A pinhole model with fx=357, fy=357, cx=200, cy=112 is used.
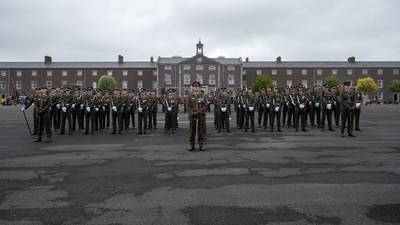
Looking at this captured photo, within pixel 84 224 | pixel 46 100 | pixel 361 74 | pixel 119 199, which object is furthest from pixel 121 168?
pixel 361 74

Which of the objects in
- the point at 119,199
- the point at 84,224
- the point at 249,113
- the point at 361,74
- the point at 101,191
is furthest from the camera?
the point at 361,74

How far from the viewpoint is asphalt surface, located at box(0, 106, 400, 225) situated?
5.03 m

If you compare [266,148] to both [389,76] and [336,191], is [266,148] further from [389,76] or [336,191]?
[389,76]

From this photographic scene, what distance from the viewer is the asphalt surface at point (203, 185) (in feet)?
16.5

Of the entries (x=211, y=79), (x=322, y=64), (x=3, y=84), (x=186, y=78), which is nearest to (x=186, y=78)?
(x=186, y=78)

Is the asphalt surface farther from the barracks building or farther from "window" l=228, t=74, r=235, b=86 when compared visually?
the barracks building

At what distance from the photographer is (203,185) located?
6633 mm

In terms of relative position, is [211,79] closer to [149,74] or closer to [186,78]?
[186,78]

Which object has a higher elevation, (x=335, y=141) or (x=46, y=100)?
(x=46, y=100)

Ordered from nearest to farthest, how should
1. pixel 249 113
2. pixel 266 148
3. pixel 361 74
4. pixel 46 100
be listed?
1. pixel 266 148
2. pixel 46 100
3. pixel 249 113
4. pixel 361 74

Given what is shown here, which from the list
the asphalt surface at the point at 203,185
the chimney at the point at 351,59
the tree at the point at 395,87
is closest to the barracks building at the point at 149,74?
the chimney at the point at 351,59

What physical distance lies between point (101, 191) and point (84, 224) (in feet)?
5.22

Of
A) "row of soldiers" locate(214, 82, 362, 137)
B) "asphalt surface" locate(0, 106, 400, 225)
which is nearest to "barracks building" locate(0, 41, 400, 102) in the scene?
"row of soldiers" locate(214, 82, 362, 137)

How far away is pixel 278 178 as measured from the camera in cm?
714
